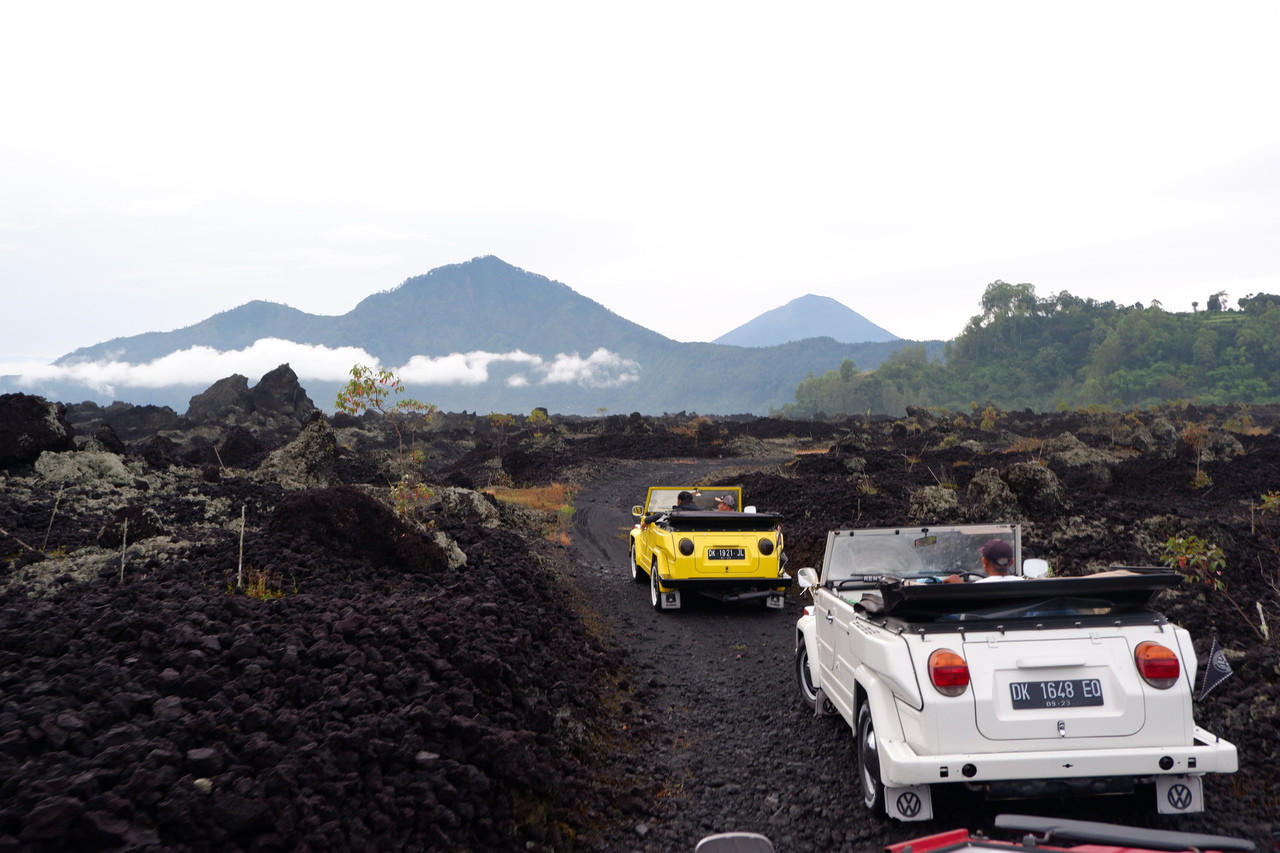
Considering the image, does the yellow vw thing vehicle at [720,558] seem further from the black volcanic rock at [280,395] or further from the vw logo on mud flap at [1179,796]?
the black volcanic rock at [280,395]

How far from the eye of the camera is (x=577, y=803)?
5867mm

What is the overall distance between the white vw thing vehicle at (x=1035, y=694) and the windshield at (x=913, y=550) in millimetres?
1750

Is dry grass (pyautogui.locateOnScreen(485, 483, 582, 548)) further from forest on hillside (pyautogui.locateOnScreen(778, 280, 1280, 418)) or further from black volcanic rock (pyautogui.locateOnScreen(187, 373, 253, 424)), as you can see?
forest on hillside (pyautogui.locateOnScreen(778, 280, 1280, 418))

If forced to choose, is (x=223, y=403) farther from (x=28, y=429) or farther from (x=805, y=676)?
(x=805, y=676)

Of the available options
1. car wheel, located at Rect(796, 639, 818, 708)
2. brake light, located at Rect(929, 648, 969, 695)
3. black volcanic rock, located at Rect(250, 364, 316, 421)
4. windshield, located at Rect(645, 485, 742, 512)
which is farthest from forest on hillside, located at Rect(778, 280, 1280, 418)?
brake light, located at Rect(929, 648, 969, 695)

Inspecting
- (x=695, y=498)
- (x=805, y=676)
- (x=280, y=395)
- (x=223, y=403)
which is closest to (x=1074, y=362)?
(x=280, y=395)

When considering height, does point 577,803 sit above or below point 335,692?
below

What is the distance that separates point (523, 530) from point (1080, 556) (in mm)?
12548

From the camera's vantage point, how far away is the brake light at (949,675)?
15.9 feet

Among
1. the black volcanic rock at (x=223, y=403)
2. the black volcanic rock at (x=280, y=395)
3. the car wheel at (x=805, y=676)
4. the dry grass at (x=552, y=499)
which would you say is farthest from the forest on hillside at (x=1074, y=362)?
the car wheel at (x=805, y=676)

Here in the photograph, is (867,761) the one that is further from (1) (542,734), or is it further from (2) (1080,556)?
(2) (1080,556)

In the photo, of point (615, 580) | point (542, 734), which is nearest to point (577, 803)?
point (542, 734)

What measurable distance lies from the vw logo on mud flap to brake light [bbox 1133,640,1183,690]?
0.68 meters

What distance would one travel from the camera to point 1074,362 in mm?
140625
